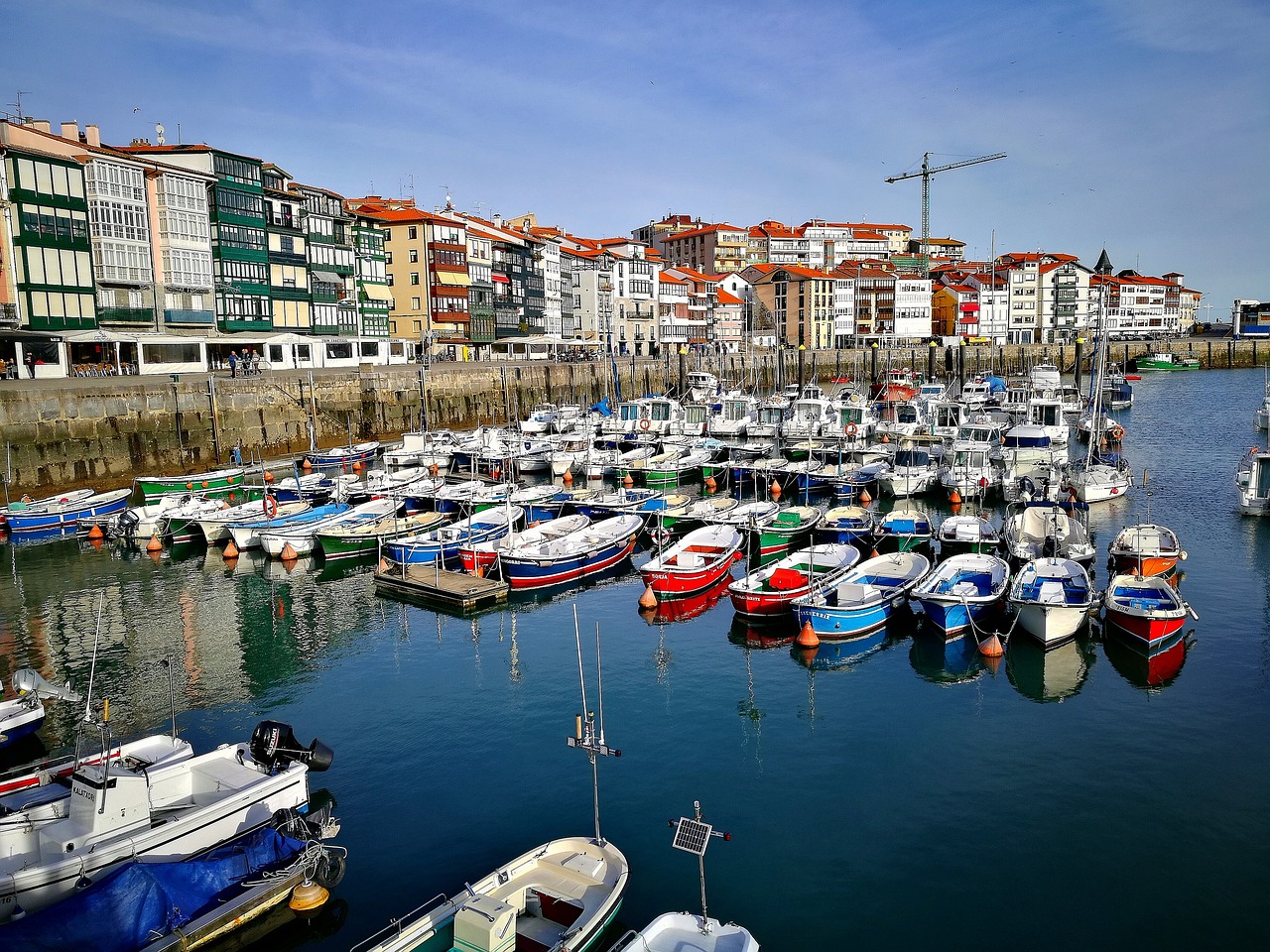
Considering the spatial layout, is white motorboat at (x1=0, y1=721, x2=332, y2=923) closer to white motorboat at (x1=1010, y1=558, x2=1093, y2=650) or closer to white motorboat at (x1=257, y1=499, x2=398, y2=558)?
white motorboat at (x1=1010, y1=558, x2=1093, y2=650)

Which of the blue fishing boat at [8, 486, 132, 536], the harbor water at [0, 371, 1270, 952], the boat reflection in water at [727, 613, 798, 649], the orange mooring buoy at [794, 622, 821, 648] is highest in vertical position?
the blue fishing boat at [8, 486, 132, 536]

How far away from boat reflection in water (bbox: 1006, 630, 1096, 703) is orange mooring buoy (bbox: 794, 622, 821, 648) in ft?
16.3

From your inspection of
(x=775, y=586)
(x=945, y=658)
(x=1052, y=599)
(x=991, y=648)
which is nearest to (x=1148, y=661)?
(x=1052, y=599)

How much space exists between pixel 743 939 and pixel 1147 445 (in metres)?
60.6

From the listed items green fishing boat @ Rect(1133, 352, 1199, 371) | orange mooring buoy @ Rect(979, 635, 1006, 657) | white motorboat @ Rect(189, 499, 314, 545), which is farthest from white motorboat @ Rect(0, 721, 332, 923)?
green fishing boat @ Rect(1133, 352, 1199, 371)

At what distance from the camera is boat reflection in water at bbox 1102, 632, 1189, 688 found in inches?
926

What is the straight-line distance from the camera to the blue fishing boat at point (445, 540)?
34.4m

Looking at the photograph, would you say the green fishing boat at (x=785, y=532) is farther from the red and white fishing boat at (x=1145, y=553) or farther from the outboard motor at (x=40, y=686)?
the outboard motor at (x=40, y=686)

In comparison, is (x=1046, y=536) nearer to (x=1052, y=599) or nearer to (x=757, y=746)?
(x=1052, y=599)

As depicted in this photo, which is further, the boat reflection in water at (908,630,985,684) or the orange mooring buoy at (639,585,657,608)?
the orange mooring buoy at (639,585,657,608)

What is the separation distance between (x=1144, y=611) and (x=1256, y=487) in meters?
20.1

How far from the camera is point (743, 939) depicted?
12.2 meters

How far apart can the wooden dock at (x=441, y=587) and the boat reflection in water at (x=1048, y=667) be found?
52.3ft

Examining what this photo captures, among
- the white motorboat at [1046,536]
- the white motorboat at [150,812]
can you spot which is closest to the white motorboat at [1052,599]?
the white motorboat at [1046,536]
